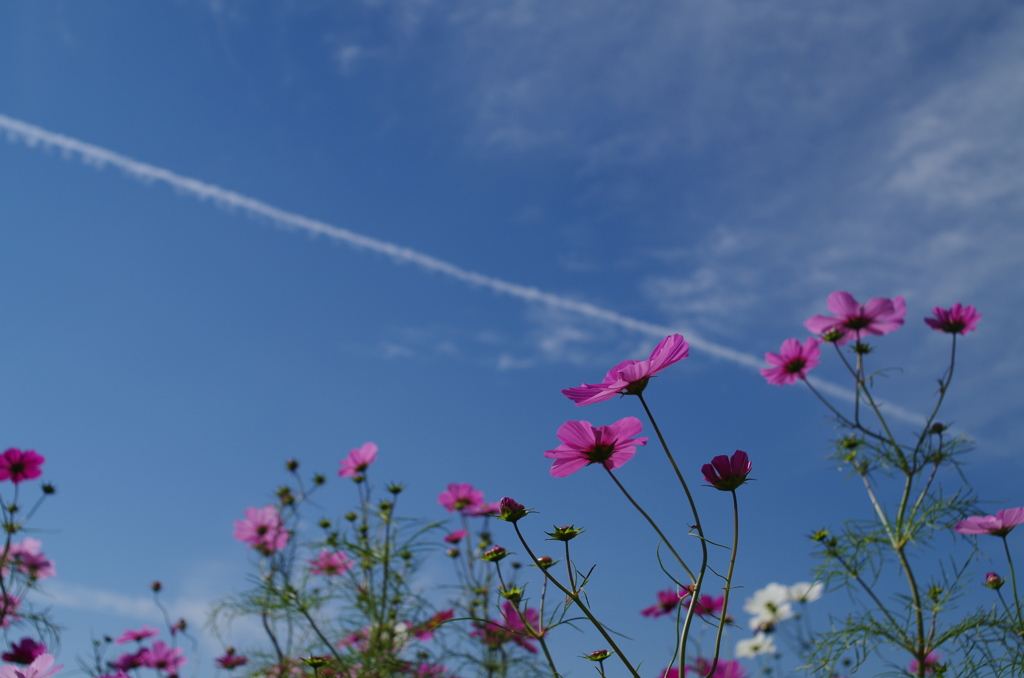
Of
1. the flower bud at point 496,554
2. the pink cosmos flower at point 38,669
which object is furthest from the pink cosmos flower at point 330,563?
the flower bud at point 496,554

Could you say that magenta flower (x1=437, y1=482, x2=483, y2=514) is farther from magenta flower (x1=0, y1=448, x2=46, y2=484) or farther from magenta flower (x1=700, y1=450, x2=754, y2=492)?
magenta flower (x1=700, y1=450, x2=754, y2=492)

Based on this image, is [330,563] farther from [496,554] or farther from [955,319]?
[955,319]

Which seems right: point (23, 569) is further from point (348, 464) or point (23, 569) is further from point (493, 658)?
point (493, 658)

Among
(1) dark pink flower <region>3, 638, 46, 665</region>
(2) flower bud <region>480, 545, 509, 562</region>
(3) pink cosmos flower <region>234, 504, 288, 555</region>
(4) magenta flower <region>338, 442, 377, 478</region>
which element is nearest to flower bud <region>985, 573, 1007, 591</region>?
(2) flower bud <region>480, 545, 509, 562</region>

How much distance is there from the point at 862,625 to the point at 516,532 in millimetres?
1561

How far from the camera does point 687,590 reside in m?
0.82

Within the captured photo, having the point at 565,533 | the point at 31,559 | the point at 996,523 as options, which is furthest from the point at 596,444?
the point at 31,559

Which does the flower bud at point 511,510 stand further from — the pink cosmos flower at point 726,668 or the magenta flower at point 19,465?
the magenta flower at point 19,465

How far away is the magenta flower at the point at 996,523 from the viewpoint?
1.43 metres

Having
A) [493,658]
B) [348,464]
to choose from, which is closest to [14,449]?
[348,464]

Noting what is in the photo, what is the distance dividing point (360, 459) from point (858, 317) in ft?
5.63

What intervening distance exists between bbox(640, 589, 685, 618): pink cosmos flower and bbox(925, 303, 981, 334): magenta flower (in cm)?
116

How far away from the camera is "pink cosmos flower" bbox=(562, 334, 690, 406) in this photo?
73 centimetres

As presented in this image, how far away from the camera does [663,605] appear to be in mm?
2254
